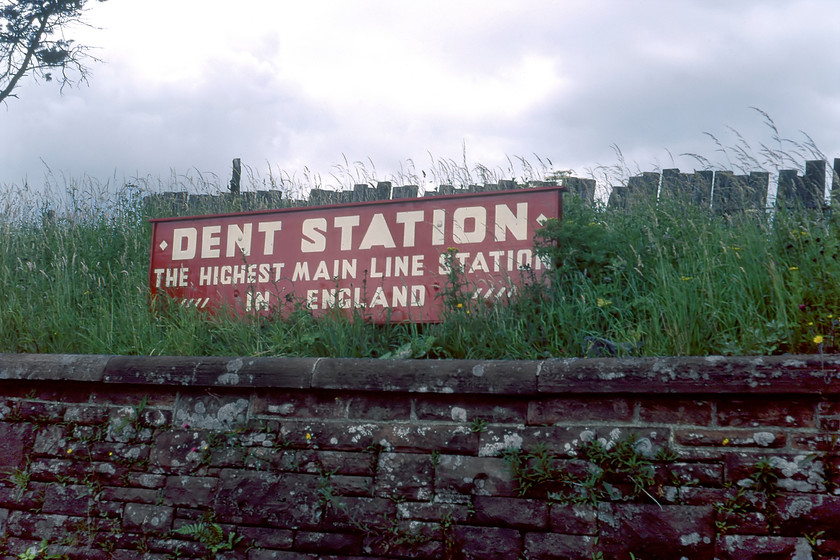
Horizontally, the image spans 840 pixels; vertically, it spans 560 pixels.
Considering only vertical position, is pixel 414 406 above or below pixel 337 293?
below

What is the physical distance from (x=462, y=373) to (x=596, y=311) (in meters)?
1.17

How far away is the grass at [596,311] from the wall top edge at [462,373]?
12.4 inches

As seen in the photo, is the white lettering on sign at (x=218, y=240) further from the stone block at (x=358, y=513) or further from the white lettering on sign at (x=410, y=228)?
the stone block at (x=358, y=513)

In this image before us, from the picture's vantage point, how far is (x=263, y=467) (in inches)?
154

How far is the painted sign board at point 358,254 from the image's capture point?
15.3 ft

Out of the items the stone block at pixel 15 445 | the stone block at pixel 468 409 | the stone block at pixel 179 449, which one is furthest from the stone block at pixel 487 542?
the stone block at pixel 15 445

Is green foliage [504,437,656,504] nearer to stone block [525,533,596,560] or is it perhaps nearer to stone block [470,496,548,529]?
stone block [470,496,548,529]

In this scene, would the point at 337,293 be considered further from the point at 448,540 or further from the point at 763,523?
the point at 763,523

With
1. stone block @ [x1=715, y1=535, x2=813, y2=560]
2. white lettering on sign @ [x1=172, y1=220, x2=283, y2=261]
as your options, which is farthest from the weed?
white lettering on sign @ [x1=172, y1=220, x2=283, y2=261]

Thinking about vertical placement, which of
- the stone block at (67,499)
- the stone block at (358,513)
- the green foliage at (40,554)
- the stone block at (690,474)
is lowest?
the green foliage at (40,554)

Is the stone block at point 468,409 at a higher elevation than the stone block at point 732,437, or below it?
higher

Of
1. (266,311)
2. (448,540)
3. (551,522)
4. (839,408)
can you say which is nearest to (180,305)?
(266,311)

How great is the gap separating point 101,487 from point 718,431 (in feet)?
11.6

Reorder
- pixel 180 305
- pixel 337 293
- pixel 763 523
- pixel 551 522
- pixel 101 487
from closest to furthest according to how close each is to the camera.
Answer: pixel 763 523
pixel 551 522
pixel 101 487
pixel 337 293
pixel 180 305
